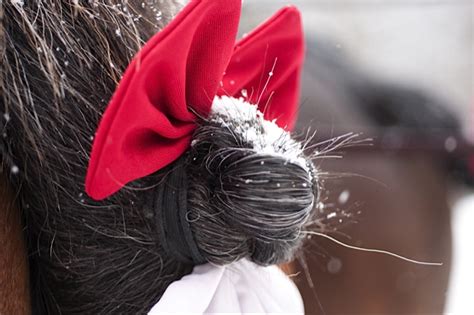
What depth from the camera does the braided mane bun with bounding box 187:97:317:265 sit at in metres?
0.51

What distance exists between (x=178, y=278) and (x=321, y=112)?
1244mm

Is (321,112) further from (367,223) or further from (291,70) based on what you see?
(291,70)

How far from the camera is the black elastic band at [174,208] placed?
0.52 metres

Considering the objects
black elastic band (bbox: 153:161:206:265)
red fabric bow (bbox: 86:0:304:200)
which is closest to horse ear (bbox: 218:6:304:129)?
red fabric bow (bbox: 86:0:304:200)

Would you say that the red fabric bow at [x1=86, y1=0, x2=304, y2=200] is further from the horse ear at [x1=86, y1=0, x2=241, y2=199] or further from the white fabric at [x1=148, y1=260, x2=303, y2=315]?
the white fabric at [x1=148, y1=260, x2=303, y2=315]

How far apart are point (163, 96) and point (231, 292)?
0.18 m

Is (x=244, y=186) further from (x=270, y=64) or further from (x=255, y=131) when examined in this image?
(x=270, y=64)

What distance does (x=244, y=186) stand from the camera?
20.1 inches

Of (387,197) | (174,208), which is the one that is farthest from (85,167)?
(387,197)

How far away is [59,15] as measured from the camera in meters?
0.52

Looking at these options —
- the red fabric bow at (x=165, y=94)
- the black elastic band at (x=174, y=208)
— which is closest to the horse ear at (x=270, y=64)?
the red fabric bow at (x=165, y=94)

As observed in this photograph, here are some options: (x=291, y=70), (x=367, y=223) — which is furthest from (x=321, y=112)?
(x=291, y=70)

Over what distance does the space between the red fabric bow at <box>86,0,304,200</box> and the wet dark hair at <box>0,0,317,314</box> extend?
0.03 metres

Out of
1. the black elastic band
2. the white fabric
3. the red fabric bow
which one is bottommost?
the white fabric
